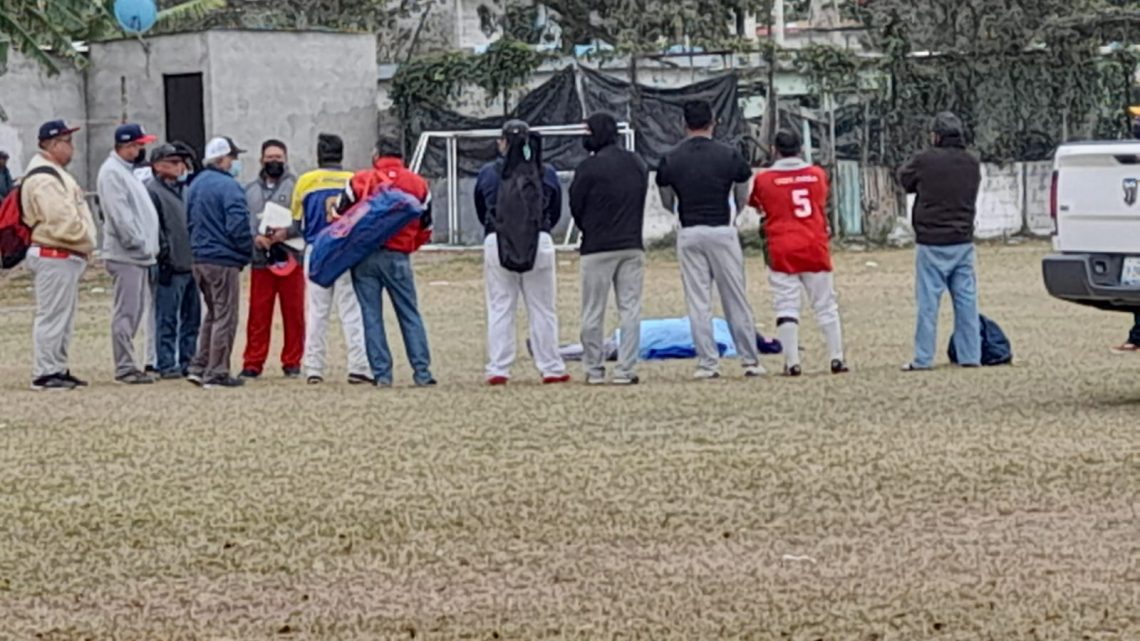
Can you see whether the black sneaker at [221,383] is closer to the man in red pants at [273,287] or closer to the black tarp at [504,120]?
the man in red pants at [273,287]

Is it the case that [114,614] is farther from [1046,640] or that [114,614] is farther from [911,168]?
[911,168]

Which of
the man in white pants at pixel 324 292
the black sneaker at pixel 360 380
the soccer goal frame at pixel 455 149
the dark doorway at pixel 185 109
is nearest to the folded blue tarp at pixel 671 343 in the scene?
the black sneaker at pixel 360 380

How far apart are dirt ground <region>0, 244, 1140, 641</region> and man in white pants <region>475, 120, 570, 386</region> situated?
276 millimetres

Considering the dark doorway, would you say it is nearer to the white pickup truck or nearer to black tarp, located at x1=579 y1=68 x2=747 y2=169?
black tarp, located at x1=579 y1=68 x2=747 y2=169

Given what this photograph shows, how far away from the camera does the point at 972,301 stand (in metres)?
18.2

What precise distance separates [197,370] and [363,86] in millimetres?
21298

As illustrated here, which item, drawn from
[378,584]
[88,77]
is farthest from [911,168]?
[88,77]

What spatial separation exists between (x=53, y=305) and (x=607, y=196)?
4156 millimetres

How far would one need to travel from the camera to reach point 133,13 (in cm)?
2995

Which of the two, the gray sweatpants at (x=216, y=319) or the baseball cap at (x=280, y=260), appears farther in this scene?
the baseball cap at (x=280, y=260)

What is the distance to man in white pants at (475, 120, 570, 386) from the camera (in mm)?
17438

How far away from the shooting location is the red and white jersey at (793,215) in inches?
698

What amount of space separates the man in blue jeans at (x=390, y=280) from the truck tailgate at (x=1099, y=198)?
5.02 metres

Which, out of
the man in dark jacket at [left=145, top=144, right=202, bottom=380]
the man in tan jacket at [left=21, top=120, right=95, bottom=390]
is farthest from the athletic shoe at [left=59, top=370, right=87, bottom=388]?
the man in dark jacket at [left=145, top=144, right=202, bottom=380]
